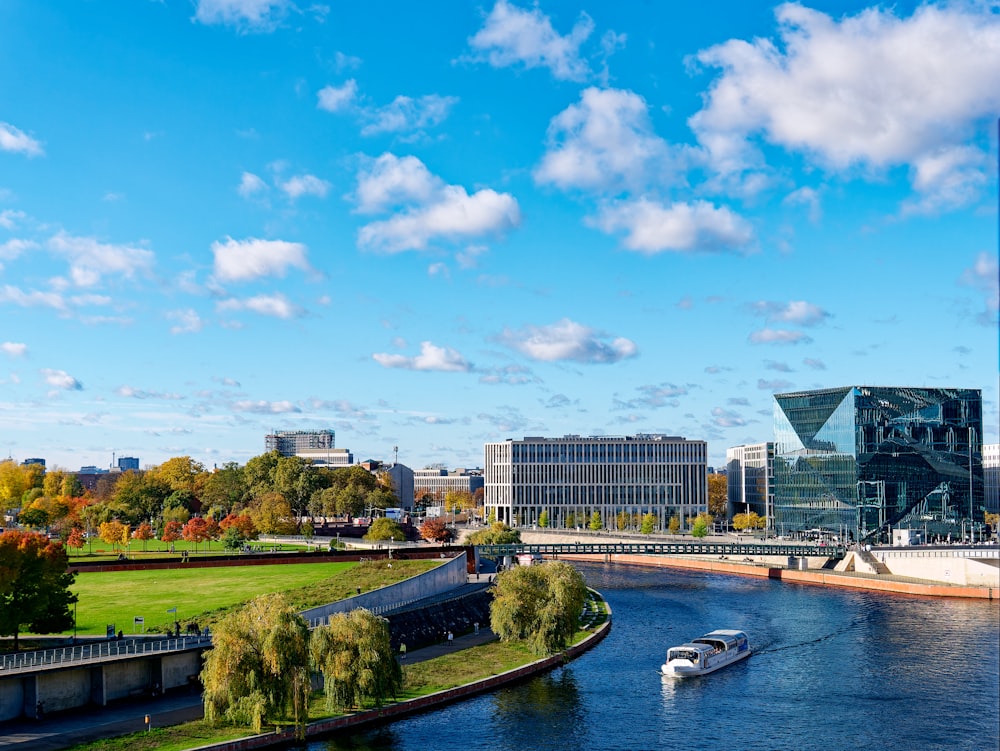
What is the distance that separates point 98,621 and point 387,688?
31897mm

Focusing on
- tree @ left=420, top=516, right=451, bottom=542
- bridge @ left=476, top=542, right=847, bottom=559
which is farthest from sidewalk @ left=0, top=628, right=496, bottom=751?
tree @ left=420, top=516, right=451, bottom=542

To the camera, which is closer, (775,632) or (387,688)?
(387,688)

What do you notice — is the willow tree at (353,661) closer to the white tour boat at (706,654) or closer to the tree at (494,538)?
the white tour boat at (706,654)

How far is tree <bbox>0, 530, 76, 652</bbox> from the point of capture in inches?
2650

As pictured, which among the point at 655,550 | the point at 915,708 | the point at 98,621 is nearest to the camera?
the point at 915,708

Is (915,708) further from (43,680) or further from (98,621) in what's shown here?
(98,621)

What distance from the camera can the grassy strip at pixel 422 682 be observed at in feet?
173

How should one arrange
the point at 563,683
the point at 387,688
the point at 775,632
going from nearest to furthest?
the point at 387,688 < the point at 563,683 < the point at 775,632

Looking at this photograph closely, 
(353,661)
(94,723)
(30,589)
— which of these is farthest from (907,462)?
(94,723)

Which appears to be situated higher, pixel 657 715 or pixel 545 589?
pixel 545 589

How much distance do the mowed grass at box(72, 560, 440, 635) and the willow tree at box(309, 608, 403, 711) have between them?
60.6 feet

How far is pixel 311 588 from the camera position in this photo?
3780 inches

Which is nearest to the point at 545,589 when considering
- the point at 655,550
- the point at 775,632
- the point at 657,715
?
the point at 657,715

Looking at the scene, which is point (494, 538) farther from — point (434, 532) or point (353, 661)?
point (353, 661)
